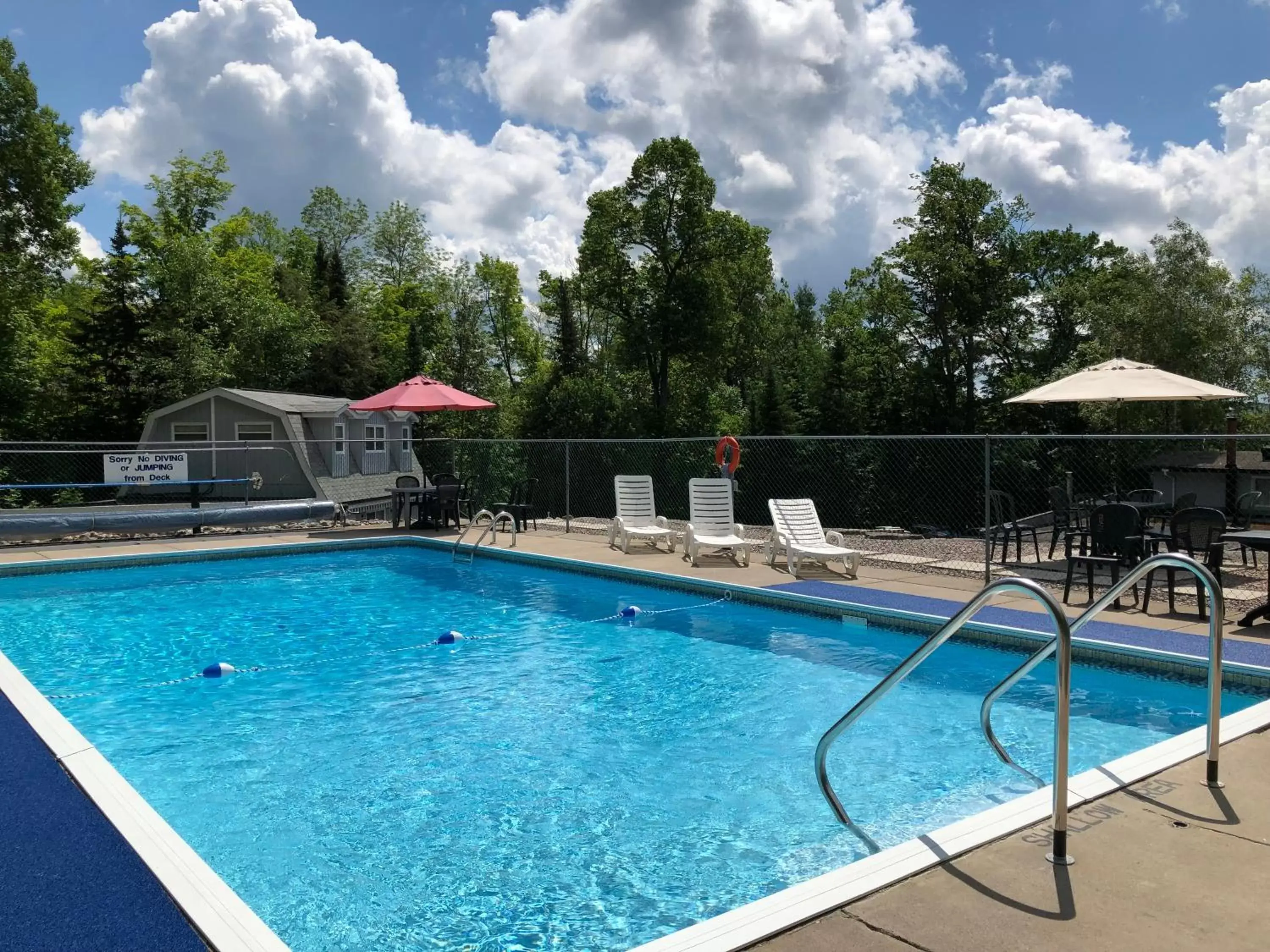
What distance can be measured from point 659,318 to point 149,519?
18.7 metres

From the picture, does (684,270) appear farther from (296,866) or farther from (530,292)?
(296,866)

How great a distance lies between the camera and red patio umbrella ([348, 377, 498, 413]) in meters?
15.0

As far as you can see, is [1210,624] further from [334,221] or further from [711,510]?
[334,221]

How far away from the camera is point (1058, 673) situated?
2.88 metres

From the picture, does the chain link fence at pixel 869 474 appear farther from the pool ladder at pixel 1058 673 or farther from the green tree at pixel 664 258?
the pool ladder at pixel 1058 673

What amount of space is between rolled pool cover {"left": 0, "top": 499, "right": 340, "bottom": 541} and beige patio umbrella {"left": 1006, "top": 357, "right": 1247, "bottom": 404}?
11.7 meters

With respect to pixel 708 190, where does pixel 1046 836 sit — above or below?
below

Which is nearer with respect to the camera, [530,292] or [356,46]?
[356,46]

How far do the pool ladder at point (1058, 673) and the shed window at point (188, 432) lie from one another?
2003cm

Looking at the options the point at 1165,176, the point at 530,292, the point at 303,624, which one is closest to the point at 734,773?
the point at 303,624

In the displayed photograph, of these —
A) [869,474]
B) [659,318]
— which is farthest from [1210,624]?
[659,318]

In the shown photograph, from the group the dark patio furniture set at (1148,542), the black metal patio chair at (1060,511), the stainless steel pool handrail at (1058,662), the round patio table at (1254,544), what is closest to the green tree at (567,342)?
the black metal patio chair at (1060,511)

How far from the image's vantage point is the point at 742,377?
4000cm

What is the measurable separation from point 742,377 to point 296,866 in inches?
1458
